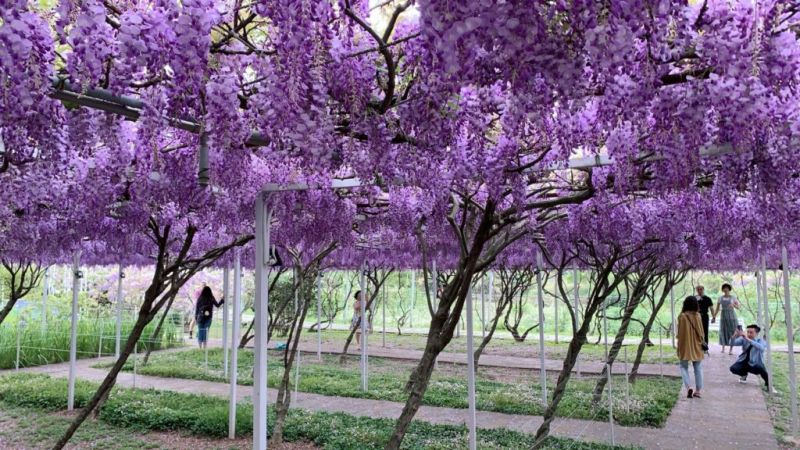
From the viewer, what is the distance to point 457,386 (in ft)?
26.1

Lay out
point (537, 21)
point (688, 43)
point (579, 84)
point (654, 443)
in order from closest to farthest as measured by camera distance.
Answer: point (537, 21)
point (579, 84)
point (688, 43)
point (654, 443)

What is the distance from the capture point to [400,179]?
3229mm

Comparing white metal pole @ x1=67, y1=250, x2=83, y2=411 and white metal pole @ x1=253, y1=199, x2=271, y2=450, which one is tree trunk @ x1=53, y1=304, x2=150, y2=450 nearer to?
white metal pole @ x1=253, y1=199, x2=271, y2=450

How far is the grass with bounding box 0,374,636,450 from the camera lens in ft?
16.6

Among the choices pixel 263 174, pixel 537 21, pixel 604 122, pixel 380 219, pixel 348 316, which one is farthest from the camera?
pixel 348 316

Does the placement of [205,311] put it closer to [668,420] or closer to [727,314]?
[668,420]

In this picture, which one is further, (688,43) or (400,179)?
(400,179)

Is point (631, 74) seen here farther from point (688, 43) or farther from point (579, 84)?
point (579, 84)

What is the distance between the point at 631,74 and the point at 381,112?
908 millimetres

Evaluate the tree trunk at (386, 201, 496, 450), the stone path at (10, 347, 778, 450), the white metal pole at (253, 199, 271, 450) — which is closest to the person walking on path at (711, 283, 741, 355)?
the stone path at (10, 347, 778, 450)

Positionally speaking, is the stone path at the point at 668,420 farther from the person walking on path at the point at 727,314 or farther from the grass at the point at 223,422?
the person walking on path at the point at 727,314

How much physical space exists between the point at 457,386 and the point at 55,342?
26.3ft

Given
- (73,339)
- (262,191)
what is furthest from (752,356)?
(73,339)

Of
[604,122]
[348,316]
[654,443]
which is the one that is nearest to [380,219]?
[654,443]
